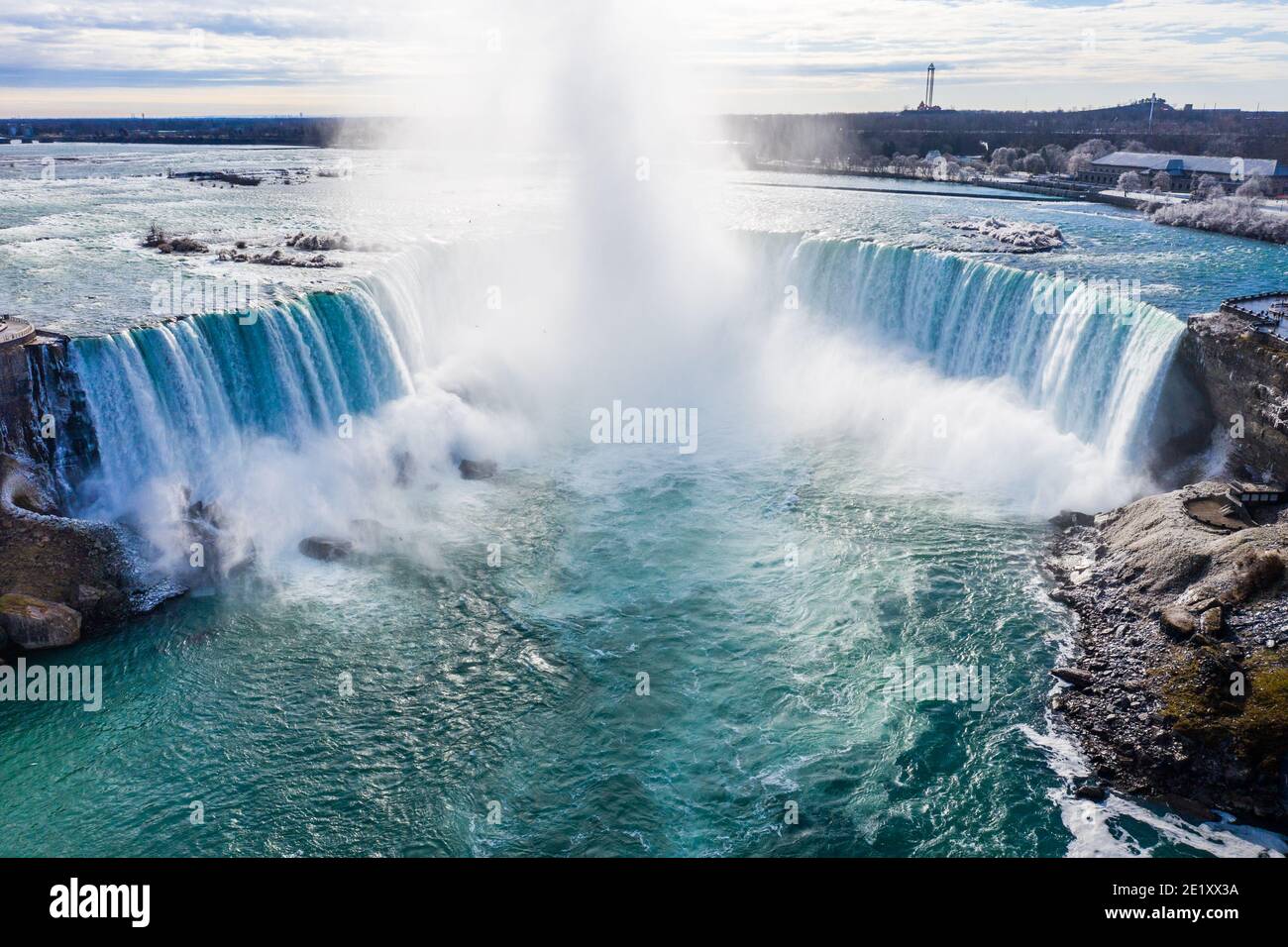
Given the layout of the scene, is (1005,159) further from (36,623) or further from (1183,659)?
(36,623)

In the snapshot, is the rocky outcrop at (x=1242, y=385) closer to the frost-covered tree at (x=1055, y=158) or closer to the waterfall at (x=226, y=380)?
the waterfall at (x=226, y=380)

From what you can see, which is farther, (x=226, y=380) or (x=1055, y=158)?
(x=1055, y=158)

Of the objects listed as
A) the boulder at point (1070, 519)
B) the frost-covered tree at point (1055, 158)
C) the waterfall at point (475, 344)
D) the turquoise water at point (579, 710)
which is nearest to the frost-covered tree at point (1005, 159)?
the frost-covered tree at point (1055, 158)

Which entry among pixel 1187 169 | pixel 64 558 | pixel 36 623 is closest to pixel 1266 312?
pixel 64 558

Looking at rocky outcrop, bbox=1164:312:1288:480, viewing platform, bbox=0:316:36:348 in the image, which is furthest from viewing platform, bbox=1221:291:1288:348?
viewing platform, bbox=0:316:36:348

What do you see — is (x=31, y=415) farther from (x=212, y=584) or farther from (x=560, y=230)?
(x=560, y=230)
